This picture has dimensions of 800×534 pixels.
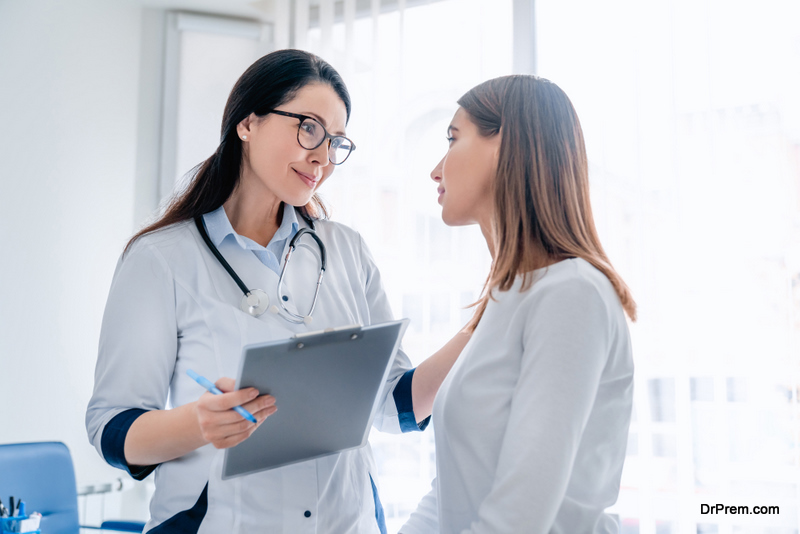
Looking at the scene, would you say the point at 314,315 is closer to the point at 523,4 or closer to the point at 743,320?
the point at 743,320

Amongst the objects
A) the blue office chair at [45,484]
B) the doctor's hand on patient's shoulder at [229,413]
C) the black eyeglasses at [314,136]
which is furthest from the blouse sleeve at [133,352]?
the blue office chair at [45,484]

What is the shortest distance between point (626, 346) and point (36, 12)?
8.80 ft

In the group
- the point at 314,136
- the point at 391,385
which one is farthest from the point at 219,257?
the point at 391,385

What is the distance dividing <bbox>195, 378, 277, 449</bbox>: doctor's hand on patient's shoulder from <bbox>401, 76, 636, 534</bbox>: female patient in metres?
0.29

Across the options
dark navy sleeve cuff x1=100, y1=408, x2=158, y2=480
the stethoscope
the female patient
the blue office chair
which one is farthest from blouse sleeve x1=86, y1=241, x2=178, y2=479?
the blue office chair

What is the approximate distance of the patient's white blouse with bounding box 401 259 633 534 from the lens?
0.82m

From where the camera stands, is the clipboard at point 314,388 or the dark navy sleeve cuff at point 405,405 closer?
the clipboard at point 314,388

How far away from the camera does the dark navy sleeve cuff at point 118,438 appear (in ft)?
3.48

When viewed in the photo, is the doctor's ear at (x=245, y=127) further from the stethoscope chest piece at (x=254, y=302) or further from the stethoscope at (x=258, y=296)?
the stethoscope chest piece at (x=254, y=302)

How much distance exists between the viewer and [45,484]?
73.5 inches

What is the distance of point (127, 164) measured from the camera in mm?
2818

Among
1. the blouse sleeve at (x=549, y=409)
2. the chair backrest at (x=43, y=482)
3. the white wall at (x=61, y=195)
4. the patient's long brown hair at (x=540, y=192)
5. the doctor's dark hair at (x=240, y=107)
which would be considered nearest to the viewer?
the blouse sleeve at (x=549, y=409)

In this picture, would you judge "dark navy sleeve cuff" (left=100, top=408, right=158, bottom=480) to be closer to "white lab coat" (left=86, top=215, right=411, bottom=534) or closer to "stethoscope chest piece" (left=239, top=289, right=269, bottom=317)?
"white lab coat" (left=86, top=215, right=411, bottom=534)

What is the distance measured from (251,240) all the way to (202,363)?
280 millimetres
